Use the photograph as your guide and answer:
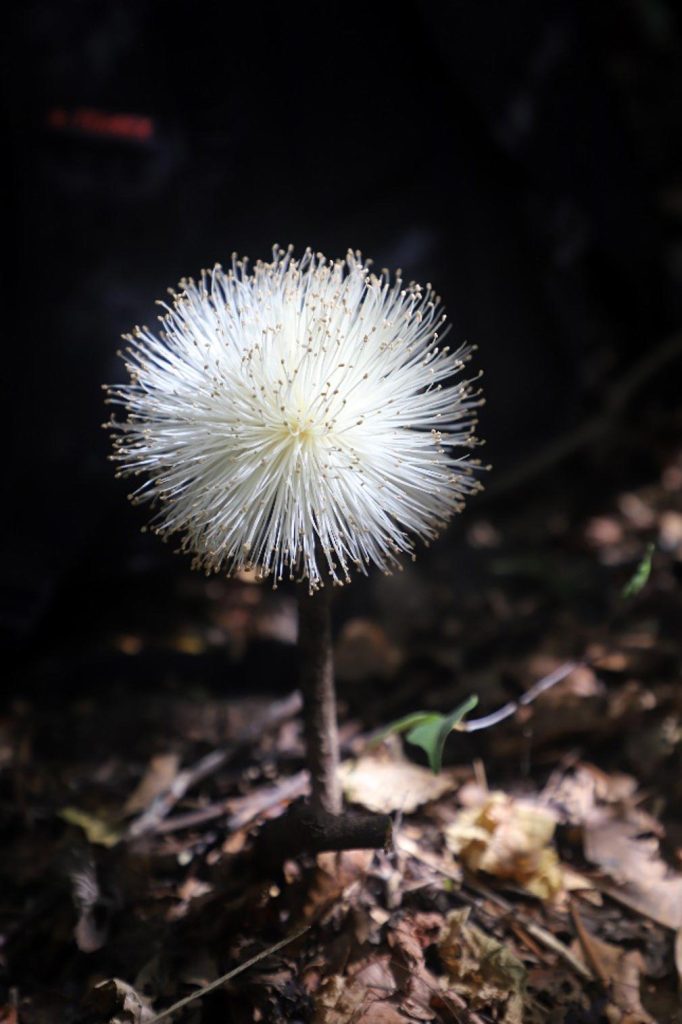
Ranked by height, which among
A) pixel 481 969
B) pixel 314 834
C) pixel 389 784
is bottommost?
pixel 481 969

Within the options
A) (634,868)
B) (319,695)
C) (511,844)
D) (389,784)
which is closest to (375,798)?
(389,784)

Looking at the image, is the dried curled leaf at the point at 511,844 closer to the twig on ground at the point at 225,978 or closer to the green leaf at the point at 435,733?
the green leaf at the point at 435,733

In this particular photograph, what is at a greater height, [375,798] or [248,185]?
[248,185]

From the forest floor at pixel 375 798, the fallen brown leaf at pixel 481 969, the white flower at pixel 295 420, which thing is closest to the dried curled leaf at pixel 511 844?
the forest floor at pixel 375 798

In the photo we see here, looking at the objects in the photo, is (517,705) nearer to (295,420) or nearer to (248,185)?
(295,420)

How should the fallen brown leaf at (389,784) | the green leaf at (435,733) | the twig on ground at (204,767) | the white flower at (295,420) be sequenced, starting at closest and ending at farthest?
the white flower at (295,420), the green leaf at (435,733), the fallen brown leaf at (389,784), the twig on ground at (204,767)

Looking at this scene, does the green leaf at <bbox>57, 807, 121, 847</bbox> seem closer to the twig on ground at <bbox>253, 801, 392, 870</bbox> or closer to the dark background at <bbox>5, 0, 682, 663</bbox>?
the twig on ground at <bbox>253, 801, 392, 870</bbox>
